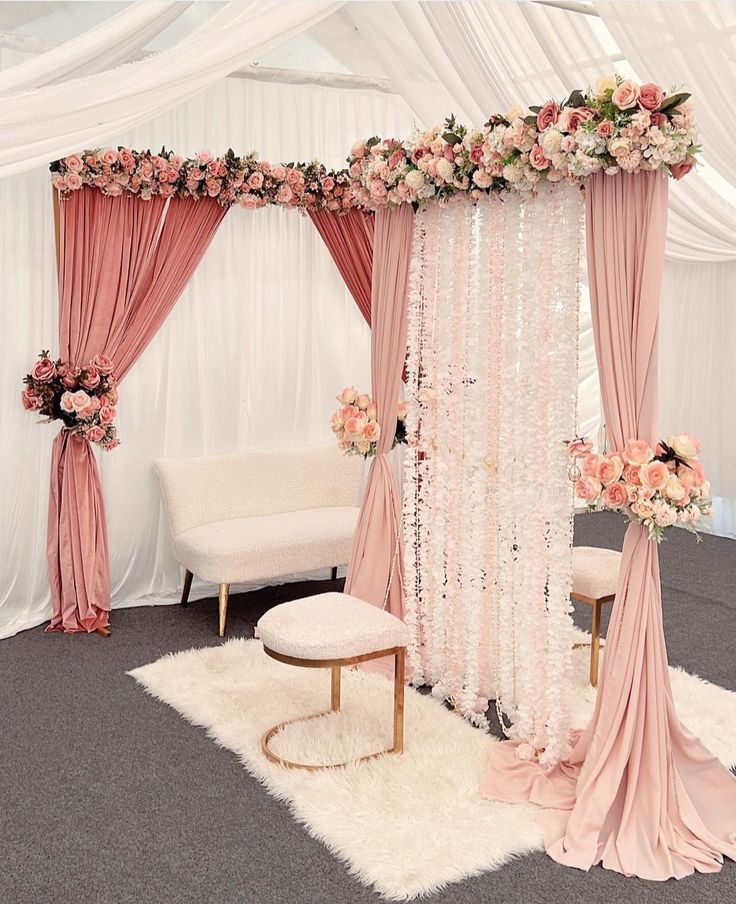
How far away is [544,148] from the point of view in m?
3.28

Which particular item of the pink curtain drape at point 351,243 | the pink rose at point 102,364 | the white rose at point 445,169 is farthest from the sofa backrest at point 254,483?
the white rose at point 445,169

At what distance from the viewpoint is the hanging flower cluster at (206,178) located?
5.07m

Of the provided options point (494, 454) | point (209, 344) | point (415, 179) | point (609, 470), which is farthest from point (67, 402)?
point (609, 470)

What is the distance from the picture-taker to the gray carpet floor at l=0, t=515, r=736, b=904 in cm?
289

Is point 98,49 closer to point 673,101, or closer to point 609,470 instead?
point 673,101

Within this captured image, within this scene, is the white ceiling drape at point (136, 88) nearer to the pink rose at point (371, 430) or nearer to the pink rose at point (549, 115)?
the pink rose at point (549, 115)

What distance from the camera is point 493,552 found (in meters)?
3.92

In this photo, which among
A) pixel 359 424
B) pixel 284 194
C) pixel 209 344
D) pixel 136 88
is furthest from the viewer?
pixel 209 344

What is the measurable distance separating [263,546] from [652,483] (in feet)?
8.57

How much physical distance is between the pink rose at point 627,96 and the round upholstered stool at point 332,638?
198cm

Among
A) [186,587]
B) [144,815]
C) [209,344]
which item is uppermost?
[209,344]


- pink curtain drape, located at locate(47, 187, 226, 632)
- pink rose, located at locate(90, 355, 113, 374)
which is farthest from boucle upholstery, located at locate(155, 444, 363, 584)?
pink rose, located at locate(90, 355, 113, 374)

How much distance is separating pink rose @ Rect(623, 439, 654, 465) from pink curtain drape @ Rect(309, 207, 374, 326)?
3.13 metres

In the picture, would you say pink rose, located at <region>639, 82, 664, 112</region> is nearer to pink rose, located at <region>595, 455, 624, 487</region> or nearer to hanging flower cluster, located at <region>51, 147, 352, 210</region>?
pink rose, located at <region>595, 455, 624, 487</region>
